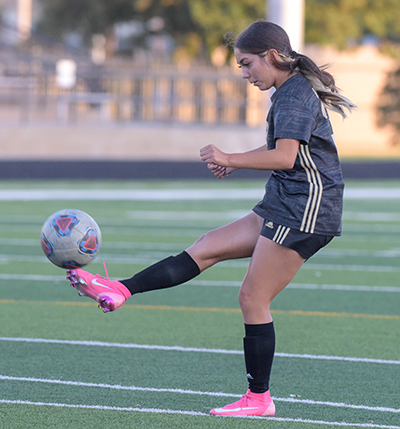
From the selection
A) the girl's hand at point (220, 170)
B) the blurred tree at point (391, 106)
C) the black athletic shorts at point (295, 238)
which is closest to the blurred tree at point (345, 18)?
the blurred tree at point (391, 106)

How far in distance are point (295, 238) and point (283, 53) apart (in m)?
0.93

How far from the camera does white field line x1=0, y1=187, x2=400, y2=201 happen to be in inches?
718

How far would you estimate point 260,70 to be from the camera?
425 centimetres

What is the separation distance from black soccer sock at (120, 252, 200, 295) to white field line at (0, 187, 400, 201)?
1330 cm

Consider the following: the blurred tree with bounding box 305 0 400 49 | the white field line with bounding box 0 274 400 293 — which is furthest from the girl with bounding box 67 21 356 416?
the blurred tree with bounding box 305 0 400 49

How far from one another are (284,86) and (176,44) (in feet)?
119

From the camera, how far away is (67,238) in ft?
15.4

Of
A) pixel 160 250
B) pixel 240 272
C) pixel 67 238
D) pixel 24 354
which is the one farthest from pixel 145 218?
pixel 67 238

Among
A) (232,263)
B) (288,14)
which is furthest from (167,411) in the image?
(288,14)

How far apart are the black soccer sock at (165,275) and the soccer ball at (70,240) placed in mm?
338

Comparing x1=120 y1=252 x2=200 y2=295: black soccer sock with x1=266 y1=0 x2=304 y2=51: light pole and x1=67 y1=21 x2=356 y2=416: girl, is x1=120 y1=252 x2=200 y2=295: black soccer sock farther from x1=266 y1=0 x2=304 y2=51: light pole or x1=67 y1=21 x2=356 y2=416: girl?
x1=266 y1=0 x2=304 y2=51: light pole

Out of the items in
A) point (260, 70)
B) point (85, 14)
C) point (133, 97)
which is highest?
point (85, 14)

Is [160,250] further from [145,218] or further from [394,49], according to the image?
[394,49]

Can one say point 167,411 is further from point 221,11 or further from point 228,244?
point 221,11
